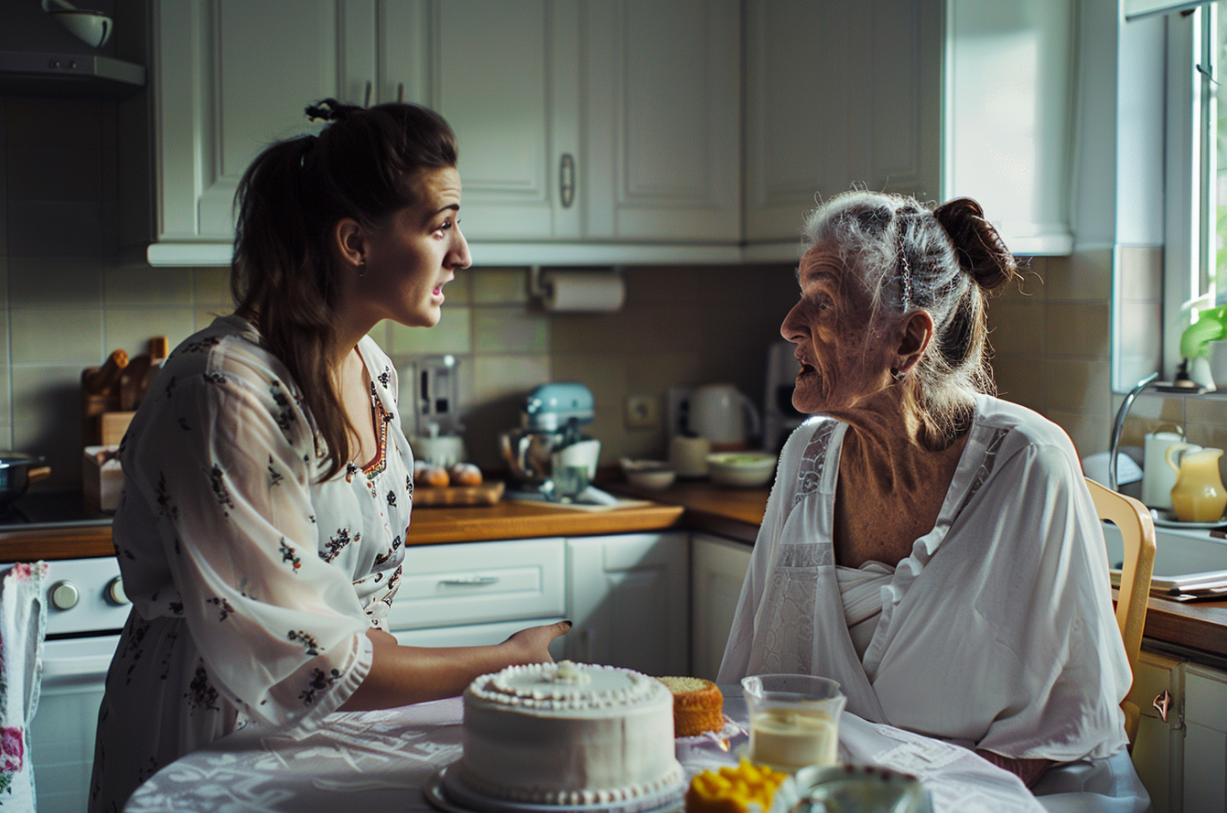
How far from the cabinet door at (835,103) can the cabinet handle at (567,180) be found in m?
0.45

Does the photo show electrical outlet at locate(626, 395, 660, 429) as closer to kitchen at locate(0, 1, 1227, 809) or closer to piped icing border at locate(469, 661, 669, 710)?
kitchen at locate(0, 1, 1227, 809)

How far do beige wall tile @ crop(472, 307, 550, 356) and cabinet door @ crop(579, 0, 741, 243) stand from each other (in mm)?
384

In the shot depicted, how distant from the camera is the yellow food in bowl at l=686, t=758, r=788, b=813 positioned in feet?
2.78

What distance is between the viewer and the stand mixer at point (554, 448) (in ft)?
8.32

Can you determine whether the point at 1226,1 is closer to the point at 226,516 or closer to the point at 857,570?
the point at 857,570

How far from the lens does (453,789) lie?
940 millimetres

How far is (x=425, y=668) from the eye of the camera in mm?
1116

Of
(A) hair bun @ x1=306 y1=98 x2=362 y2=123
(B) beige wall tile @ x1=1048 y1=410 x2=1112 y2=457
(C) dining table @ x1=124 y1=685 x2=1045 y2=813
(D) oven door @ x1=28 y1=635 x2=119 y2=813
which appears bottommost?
(D) oven door @ x1=28 y1=635 x2=119 y2=813

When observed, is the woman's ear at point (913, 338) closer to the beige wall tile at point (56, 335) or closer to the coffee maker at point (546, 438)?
the coffee maker at point (546, 438)

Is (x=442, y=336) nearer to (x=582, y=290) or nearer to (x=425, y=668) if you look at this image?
(x=582, y=290)

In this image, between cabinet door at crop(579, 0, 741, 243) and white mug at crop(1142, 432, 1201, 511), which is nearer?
white mug at crop(1142, 432, 1201, 511)

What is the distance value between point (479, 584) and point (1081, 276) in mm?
1362

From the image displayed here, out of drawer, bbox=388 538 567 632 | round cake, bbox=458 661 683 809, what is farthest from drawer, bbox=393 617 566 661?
round cake, bbox=458 661 683 809

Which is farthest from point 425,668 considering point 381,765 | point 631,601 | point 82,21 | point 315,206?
point 82,21
